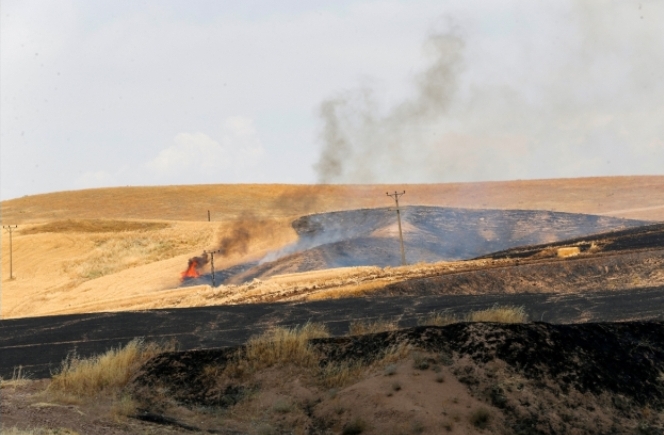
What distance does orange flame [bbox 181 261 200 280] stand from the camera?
61297 mm

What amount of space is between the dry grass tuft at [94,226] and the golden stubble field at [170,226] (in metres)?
0.11

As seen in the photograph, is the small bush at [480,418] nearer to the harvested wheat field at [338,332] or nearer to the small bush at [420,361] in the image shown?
the harvested wheat field at [338,332]

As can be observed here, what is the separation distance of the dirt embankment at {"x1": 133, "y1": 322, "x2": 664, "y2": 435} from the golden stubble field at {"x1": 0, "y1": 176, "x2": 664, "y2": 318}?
25.4 metres

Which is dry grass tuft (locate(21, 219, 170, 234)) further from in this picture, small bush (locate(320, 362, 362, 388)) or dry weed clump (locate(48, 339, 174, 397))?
small bush (locate(320, 362, 362, 388))

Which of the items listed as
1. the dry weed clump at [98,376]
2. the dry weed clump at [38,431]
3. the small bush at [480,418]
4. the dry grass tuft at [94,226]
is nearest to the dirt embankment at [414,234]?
the dry grass tuft at [94,226]

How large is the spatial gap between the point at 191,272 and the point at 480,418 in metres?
49.7

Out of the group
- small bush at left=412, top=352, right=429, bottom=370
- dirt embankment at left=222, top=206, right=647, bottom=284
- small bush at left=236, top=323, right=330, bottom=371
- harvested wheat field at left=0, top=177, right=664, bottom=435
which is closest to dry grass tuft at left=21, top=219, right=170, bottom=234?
harvested wheat field at left=0, top=177, right=664, bottom=435

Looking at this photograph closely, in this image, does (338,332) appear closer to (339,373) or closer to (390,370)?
(339,373)

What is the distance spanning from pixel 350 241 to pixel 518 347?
162ft

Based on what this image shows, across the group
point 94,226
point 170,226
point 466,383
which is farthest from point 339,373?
point 94,226

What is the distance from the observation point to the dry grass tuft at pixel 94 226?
84750mm

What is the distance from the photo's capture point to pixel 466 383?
51.5 feet

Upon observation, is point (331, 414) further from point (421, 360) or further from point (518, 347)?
point (518, 347)

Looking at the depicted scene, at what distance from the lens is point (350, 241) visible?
6575cm
